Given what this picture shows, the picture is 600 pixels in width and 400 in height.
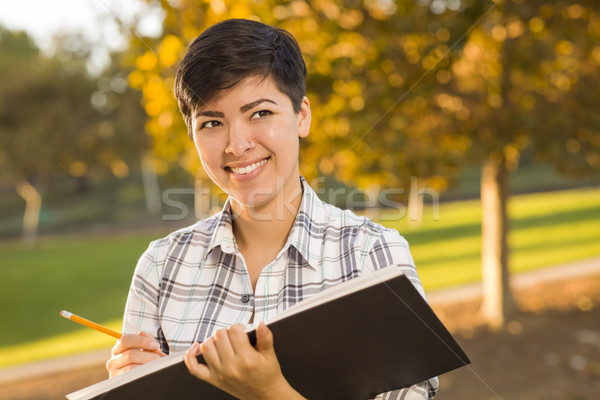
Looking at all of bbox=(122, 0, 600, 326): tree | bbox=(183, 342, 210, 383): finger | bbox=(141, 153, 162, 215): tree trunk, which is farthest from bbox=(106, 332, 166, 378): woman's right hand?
bbox=(141, 153, 162, 215): tree trunk

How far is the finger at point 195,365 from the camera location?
1.21 metres

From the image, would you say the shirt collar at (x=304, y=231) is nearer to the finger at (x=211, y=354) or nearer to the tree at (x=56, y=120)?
the finger at (x=211, y=354)

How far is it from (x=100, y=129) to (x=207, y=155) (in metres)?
21.9

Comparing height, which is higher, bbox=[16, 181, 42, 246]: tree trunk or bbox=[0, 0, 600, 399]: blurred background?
bbox=[16, 181, 42, 246]: tree trunk

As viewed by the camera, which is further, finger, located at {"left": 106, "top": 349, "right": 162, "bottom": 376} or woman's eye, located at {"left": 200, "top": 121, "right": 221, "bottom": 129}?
woman's eye, located at {"left": 200, "top": 121, "right": 221, "bottom": 129}

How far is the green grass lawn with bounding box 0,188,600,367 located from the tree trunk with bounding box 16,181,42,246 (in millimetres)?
1889

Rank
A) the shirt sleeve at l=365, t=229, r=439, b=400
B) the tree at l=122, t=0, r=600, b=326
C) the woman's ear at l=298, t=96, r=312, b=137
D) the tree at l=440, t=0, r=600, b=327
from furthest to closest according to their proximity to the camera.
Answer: the tree at l=440, t=0, r=600, b=327 → the tree at l=122, t=0, r=600, b=326 → the woman's ear at l=298, t=96, r=312, b=137 → the shirt sleeve at l=365, t=229, r=439, b=400

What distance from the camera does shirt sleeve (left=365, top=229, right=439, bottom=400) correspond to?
143 cm

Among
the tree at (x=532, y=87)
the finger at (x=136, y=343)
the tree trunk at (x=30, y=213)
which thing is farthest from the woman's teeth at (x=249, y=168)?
the tree trunk at (x=30, y=213)

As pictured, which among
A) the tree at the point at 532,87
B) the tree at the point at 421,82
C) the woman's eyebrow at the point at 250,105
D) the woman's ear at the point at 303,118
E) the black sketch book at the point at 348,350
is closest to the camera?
the black sketch book at the point at 348,350

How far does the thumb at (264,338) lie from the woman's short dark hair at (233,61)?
691mm

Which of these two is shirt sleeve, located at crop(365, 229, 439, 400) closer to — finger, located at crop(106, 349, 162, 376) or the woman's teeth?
the woman's teeth

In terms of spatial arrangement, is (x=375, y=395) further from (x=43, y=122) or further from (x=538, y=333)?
(x=43, y=122)

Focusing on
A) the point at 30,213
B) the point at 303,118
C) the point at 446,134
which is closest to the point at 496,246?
the point at 446,134
